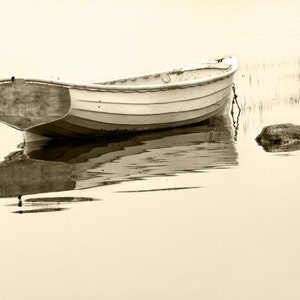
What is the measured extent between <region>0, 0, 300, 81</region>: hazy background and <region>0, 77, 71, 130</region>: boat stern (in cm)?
1127

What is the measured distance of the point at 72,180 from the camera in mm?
17641

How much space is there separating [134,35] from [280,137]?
97.9 ft

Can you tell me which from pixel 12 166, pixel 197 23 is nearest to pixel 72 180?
pixel 12 166

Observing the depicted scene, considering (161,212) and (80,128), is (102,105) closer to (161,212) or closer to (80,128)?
(80,128)

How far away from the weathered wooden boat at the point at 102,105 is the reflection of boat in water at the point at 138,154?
280 millimetres

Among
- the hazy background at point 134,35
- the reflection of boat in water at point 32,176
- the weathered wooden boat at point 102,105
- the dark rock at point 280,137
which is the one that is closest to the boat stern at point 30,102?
the weathered wooden boat at point 102,105

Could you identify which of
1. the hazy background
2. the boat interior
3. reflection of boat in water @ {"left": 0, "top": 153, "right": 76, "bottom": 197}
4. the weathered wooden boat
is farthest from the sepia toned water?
the hazy background

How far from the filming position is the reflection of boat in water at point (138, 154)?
58.9ft

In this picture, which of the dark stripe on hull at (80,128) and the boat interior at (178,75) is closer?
the dark stripe on hull at (80,128)

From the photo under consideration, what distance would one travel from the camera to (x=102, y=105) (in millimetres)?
21688

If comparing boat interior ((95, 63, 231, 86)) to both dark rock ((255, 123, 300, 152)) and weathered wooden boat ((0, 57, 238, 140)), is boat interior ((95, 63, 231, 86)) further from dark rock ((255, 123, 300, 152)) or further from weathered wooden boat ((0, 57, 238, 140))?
dark rock ((255, 123, 300, 152))

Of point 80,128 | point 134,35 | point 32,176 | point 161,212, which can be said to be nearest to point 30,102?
point 80,128

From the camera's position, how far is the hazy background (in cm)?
3731

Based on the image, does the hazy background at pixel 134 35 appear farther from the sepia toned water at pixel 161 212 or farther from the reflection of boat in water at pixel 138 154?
the reflection of boat in water at pixel 138 154
